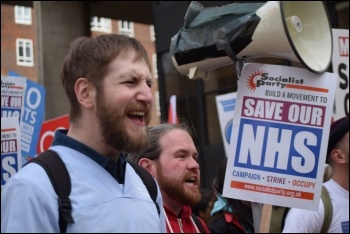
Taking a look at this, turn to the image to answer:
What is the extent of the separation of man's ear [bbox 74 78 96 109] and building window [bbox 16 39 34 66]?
52869 mm

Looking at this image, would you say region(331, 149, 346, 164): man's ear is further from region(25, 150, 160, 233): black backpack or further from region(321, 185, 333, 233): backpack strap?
region(25, 150, 160, 233): black backpack

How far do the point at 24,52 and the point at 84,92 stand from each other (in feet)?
177

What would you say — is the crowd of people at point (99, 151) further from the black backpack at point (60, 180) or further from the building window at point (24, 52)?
the building window at point (24, 52)

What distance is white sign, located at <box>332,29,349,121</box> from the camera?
630cm

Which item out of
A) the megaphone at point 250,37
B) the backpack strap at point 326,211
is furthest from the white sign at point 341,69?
the megaphone at point 250,37


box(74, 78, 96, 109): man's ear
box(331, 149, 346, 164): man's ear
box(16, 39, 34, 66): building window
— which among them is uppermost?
box(16, 39, 34, 66): building window

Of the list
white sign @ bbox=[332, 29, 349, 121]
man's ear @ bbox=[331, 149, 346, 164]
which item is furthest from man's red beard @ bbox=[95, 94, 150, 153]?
white sign @ bbox=[332, 29, 349, 121]

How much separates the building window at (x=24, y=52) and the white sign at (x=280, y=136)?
169ft

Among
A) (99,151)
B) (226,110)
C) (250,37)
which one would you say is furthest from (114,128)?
(226,110)

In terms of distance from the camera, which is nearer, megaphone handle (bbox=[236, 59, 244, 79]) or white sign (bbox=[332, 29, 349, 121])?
megaphone handle (bbox=[236, 59, 244, 79])

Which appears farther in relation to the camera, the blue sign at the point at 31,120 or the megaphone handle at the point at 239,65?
the blue sign at the point at 31,120

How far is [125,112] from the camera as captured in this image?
8.95 ft

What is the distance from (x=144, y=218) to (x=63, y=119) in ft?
23.5

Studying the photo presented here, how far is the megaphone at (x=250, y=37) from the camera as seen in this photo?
3.97m
